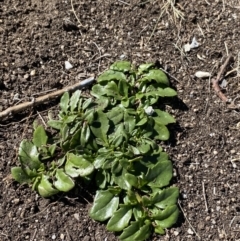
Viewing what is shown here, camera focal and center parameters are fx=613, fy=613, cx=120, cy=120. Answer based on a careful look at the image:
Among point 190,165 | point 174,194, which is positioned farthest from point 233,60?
point 174,194

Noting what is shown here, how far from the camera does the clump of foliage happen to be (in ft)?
8.80

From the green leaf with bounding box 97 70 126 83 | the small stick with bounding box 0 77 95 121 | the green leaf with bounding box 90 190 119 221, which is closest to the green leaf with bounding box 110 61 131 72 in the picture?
the green leaf with bounding box 97 70 126 83

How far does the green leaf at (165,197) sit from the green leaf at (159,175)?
41 mm

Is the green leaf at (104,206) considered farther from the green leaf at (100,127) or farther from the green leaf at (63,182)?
the green leaf at (100,127)

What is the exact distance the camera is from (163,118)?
9.32 ft

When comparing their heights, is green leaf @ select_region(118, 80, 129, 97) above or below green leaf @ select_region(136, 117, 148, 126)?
above

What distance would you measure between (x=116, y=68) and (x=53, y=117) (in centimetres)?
38

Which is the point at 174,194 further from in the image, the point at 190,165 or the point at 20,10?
the point at 20,10

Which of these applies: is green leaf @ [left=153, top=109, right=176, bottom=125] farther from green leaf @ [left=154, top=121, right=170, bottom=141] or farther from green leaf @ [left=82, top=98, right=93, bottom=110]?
green leaf @ [left=82, top=98, right=93, bottom=110]

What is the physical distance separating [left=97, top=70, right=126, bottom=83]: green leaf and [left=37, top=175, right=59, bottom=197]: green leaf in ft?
1.74

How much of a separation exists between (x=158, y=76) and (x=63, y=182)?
0.67 m

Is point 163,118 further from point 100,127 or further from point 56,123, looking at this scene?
point 56,123

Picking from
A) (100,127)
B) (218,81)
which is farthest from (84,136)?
(218,81)

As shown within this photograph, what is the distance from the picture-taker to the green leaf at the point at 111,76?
2.86 metres
